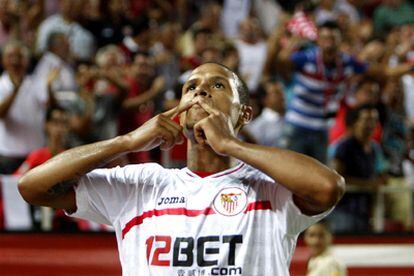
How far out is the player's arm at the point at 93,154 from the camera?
317 cm

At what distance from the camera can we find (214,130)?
3084 mm

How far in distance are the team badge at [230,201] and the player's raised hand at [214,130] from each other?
0.18 meters

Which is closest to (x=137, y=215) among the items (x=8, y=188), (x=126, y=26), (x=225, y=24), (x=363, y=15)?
(x=8, y=188)

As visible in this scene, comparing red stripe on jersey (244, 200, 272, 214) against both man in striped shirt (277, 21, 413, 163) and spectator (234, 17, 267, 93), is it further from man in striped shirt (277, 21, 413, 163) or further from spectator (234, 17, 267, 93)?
spectator (234, 17, 267, 93)

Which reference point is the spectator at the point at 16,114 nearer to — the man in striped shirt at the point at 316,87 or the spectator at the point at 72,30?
the spectator at the point at 72,30

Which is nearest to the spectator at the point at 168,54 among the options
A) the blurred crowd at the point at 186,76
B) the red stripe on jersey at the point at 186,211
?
the blurred crowd at the point at 186,76

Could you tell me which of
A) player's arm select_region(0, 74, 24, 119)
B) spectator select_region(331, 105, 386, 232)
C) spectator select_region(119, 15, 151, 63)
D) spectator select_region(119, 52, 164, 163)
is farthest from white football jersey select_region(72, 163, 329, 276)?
spectator select_region(119, 15, 151, 63)

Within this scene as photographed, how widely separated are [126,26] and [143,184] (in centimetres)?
591

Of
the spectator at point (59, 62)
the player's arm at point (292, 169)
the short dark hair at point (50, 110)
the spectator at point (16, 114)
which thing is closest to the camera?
the player's arm at point (292, 169)

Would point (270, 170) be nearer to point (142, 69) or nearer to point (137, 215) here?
point (137, 215)

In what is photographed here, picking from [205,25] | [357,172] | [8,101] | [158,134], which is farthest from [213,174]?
[205,25]

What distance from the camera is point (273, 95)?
8.41 meters

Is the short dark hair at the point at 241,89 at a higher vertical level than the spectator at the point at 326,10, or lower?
lower

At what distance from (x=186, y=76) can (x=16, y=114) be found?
1.52 m
